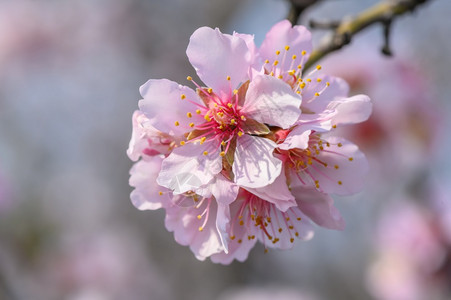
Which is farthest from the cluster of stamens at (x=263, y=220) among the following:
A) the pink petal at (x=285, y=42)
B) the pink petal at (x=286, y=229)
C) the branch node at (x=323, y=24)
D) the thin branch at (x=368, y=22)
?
the branch node at (x=323, y=24)

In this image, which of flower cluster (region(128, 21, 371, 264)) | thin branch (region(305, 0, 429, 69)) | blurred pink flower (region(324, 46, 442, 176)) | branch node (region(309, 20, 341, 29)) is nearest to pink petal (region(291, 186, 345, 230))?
flower cluster (region(128, 21, 371, 264))

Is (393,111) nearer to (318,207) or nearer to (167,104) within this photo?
(318,207)

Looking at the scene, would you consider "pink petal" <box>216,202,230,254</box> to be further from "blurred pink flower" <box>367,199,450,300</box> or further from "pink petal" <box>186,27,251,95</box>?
"blurred pink flower" <box>367,199,450,300</box>

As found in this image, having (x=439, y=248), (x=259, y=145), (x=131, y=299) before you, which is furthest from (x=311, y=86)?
(x=131, y=299)

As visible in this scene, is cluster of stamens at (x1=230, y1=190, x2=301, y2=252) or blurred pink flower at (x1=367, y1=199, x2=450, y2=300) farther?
blurred pink flower at (x1=367, y1=199, x2=450, y2=300)

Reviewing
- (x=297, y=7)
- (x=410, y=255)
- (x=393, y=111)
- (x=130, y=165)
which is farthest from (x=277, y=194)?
(x=130, y=165)
